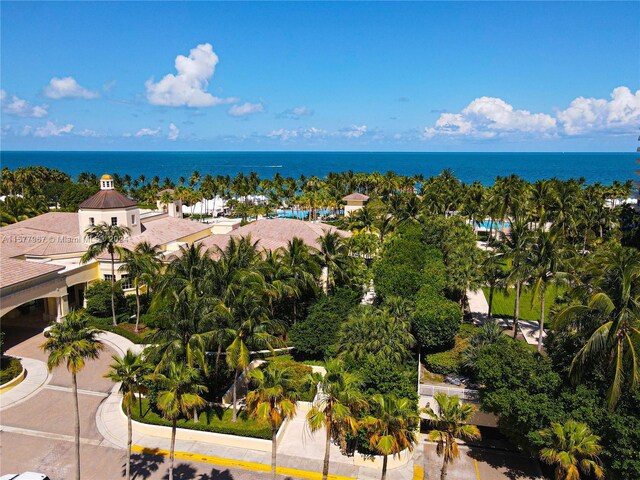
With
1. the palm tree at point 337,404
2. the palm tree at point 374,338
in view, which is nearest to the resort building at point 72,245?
the palm tree at point 374,338

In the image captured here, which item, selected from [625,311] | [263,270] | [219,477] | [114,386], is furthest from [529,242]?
[114,386]

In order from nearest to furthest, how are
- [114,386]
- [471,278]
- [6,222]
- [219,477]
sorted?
[219,477]
[114,386]
[471,278]
[6,222]

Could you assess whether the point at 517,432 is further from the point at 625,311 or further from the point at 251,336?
the point at 251,336

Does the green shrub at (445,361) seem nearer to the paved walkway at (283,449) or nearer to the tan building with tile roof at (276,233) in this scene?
the paved walkway at (283,449)

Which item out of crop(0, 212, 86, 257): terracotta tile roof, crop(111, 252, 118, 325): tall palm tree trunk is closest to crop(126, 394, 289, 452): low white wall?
crop(111, 252, 118, 325): tall palm tree trunk

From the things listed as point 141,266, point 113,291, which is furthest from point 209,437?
point 113,291

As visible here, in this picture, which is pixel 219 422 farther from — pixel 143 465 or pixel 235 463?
pixel 143 465
